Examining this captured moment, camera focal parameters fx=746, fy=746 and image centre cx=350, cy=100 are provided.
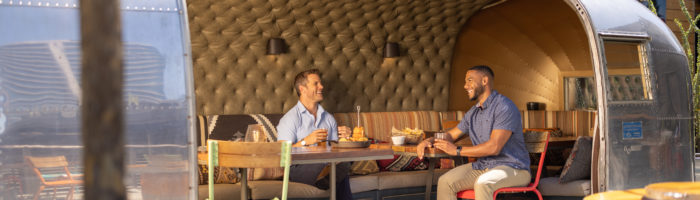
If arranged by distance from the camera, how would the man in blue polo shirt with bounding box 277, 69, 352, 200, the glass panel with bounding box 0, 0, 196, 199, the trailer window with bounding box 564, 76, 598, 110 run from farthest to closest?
the trailer window with bounding box 564, 76, 598, 110 → the man in blue polo shirt with bounding box 277, 69, 352, 200 → the glass panel with bounding box 0, 0, 196, 199

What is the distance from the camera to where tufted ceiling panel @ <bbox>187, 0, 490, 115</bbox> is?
6852mm

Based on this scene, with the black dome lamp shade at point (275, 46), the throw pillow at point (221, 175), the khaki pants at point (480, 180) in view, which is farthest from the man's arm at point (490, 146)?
→ the black dome lamp shade at point (275, 46)

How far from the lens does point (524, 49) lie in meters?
7.89

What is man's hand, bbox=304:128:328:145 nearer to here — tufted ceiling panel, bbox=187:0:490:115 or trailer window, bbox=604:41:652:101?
trailer window, bbox=604:41:652:101

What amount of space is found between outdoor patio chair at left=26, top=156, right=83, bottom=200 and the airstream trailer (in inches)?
0.6

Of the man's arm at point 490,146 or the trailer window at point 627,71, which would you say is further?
the trailer window at point 627,71

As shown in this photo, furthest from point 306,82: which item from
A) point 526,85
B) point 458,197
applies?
point 526,85

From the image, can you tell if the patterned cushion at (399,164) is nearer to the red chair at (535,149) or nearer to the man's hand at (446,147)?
the red chair at (535,149)

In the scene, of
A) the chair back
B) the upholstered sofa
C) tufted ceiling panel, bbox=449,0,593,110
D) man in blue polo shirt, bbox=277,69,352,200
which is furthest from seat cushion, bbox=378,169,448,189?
tufted ceiling panel, bbox=449,0,593,110

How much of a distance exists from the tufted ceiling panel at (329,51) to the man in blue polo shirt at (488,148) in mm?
2538

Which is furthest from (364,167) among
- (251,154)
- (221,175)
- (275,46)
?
(251,154)

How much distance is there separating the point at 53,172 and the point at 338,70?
425 cm

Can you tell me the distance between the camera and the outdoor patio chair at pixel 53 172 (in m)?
3.51

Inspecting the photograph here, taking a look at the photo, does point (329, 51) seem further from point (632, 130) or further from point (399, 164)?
point (632, 130)
